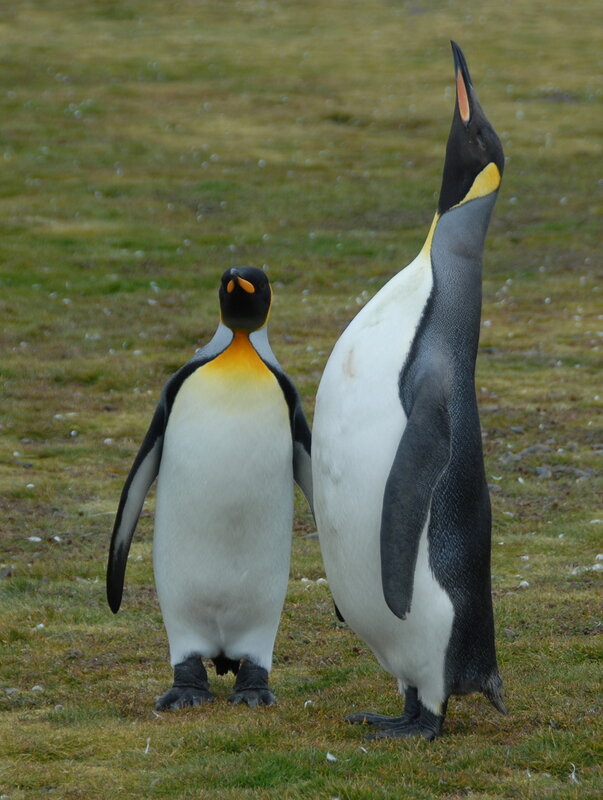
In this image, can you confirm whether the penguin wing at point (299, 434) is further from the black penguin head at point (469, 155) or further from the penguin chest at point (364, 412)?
the black penguin head at point (469, 155)

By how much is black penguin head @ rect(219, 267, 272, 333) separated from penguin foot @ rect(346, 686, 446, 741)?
1756mm

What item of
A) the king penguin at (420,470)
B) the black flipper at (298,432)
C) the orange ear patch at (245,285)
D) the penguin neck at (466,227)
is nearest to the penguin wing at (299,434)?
the black flipper at (298,432)

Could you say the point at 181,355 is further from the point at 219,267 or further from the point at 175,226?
the point at 175,226

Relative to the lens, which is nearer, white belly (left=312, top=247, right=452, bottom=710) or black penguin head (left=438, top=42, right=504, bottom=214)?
white belly (left=312, top=247, right=452, bottom=710)

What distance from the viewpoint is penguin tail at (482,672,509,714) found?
5.29 m

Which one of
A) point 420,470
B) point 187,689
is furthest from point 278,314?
point 420,470

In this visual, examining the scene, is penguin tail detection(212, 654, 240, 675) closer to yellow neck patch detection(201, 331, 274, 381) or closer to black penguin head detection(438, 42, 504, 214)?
yellow neck patch detection(201, 331, 274, 381)

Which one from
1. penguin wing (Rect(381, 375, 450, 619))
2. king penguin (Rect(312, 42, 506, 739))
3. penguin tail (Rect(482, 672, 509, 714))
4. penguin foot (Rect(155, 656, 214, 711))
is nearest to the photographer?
penguin wing (Rect(381, 375, 450, 619))

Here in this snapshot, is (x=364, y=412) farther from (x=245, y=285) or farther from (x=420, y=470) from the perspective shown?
(x=245, y=285)

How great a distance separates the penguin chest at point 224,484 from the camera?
587 cm

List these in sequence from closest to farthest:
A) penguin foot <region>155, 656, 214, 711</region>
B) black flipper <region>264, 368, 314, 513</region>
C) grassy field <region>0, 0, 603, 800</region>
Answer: grassy field <region>0, 0, 603, 800</region> → penguin foot <region>155, 656, 214, 711</region> → black flipper <region>264, 368, 314, 513</region>

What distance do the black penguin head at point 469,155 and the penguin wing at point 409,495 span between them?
3.05ft

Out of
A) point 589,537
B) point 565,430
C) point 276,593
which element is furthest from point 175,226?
point 276,593

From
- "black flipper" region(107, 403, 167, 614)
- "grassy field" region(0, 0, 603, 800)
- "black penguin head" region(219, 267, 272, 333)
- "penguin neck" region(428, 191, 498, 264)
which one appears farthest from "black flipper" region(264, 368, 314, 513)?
"penguin neck" region(428, 191, 498, 264)
